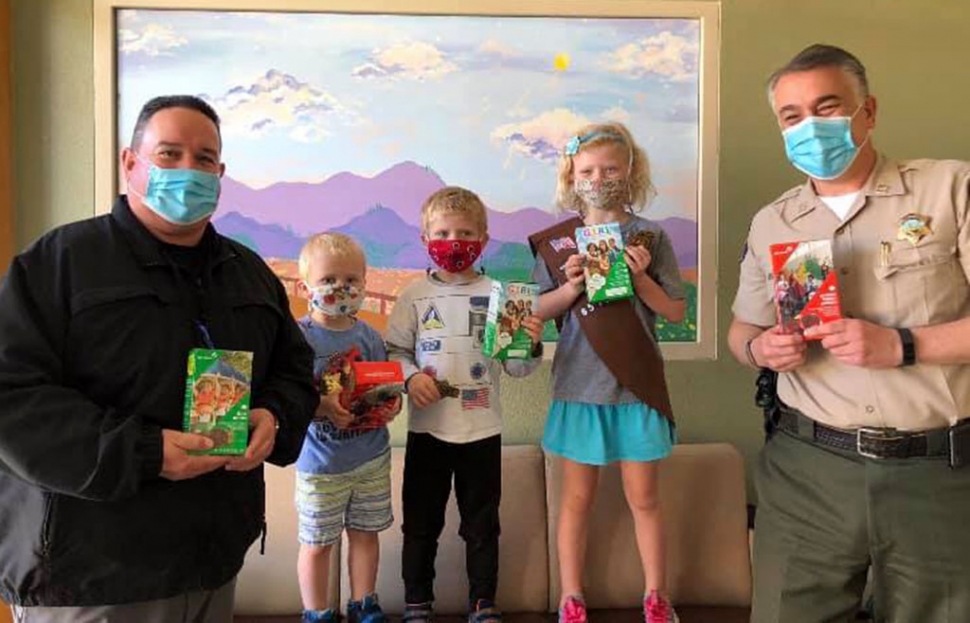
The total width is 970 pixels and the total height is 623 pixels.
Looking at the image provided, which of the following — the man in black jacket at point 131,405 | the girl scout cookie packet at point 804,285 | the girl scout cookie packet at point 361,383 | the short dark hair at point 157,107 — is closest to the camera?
the man in black jacket at point 131,405

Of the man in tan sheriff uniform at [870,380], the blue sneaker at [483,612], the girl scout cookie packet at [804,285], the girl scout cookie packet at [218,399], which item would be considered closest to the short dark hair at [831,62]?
the man in tan sheriff uniform at [870,380]

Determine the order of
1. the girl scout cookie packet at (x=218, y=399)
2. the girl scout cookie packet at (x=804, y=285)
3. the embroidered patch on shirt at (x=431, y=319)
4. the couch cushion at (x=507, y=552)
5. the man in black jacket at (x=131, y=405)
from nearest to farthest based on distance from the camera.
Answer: the man in black jacket at (x=131, y=405)
the girl scout cookie packet at (x=218, y=399)
the girl scout cookie packet at (x=804, y=285)
the embroidered patch on shirt at (x=431, y=319)
the couch cushion at (x=507, y=552)

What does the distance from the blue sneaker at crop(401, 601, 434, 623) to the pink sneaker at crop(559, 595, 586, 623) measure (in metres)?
0.42

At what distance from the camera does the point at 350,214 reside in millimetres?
2836

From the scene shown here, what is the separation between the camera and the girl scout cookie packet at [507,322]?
217 cm

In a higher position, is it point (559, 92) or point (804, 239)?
point (559, 92)

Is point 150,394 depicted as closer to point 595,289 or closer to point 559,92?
point 595,289

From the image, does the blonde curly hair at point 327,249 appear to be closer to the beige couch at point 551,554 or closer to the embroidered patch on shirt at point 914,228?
the beige couch at point 551,554

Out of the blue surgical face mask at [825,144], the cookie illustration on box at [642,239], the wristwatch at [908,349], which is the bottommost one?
the wristwatch at [908,349]

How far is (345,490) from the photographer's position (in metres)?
2.23

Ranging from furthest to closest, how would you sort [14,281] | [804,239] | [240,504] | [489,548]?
[489,548] < [804,239] < [240,504] < [14,281]

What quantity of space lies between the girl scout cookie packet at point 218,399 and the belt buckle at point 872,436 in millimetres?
1305

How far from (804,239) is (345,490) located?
140 cm

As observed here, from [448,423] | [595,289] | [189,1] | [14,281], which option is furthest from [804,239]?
[189,1]
